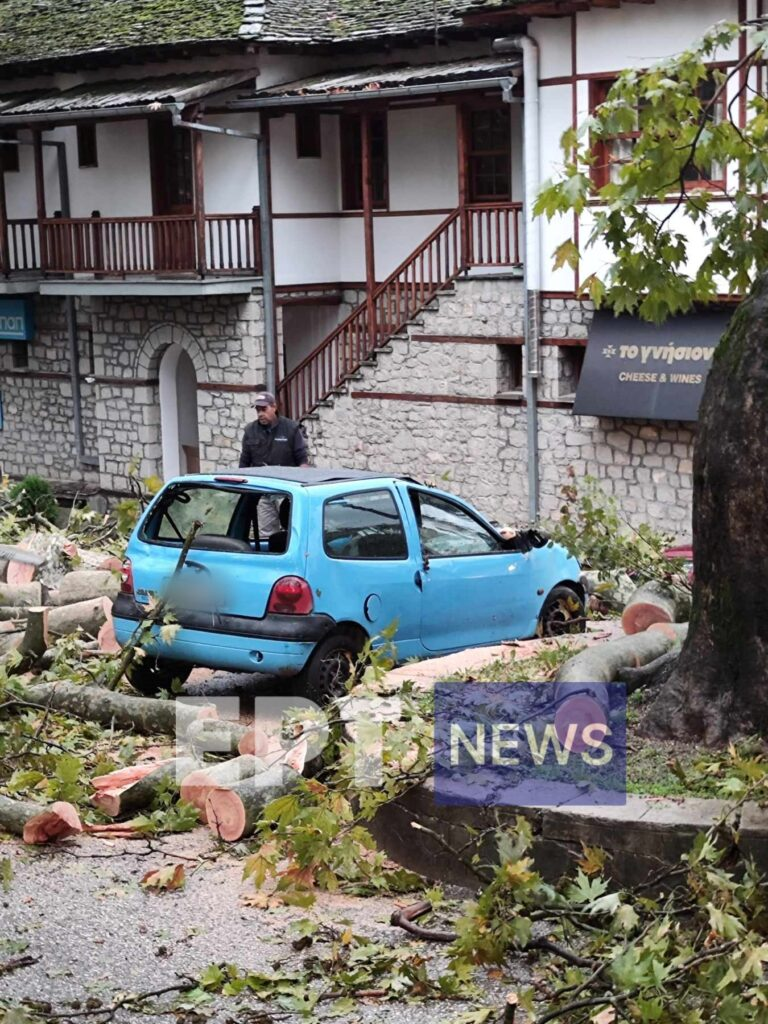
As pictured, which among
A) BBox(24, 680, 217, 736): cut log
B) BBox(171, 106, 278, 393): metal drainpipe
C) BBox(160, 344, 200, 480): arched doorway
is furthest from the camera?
BBox(160, 344, 200, 480): arched doorway

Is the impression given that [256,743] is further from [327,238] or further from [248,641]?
[327,238]

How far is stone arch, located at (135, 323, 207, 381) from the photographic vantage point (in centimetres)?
2597

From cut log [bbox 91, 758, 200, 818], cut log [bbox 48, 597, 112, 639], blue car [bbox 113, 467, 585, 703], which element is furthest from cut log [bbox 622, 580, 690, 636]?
cut log [bbox 48, 597, 112, 639]

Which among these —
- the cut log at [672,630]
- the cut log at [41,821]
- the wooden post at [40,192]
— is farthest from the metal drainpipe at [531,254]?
the cut log at [41,821]

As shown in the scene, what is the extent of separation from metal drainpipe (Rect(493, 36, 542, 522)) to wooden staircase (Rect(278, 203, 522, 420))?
0.56m

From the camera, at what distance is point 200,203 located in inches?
965

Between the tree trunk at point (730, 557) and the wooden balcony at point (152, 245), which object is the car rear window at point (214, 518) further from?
the wooden balcony at point (152, 245)

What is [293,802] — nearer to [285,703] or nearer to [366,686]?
[366,686]

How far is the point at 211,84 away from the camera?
936 inches

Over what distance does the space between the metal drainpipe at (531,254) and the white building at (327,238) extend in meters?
0.04

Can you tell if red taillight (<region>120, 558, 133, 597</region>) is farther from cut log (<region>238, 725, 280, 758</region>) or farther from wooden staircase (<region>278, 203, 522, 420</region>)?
wooden staircase (<region>278, 203, 522, 420</region>)

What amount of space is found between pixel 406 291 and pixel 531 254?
2.31m

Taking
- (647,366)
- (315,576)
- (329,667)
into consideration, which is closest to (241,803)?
(329,667)

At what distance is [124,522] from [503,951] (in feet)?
26.4
